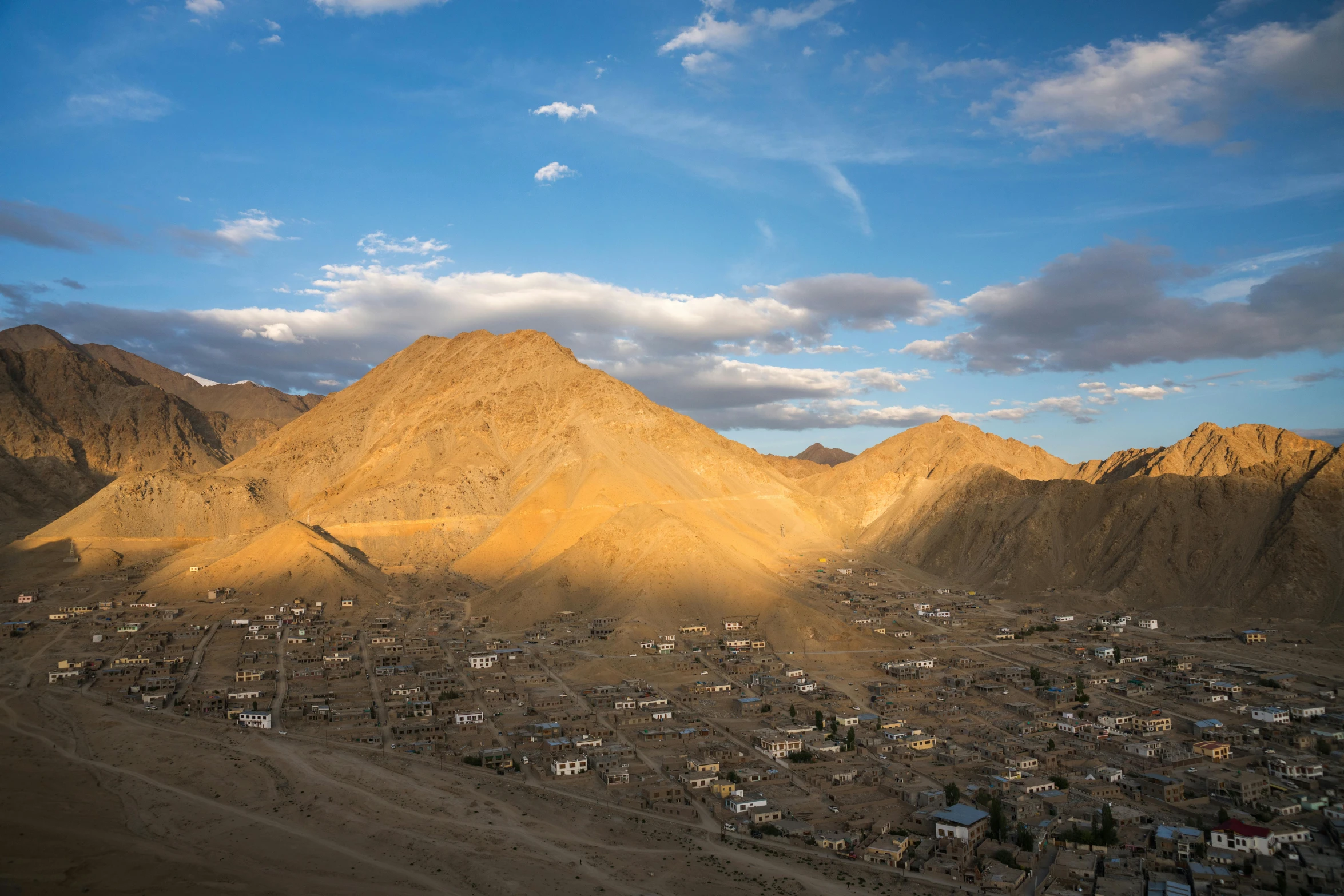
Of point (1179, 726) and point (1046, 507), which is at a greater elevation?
point (1046, 507)

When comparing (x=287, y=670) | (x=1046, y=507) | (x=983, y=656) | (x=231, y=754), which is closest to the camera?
(x=231, y=754)

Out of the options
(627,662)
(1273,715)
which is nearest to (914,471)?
(627,662)

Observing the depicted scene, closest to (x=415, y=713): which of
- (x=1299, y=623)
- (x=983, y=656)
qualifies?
(x=983, y=656)

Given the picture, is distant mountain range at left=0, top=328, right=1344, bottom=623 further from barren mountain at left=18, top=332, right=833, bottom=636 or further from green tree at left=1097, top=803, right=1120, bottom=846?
green tree at left=1097, top=803, right=1120, bottom=846

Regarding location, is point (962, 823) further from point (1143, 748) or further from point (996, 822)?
point (1143, 748)

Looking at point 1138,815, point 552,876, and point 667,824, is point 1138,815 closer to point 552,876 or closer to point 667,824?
point 667,824
